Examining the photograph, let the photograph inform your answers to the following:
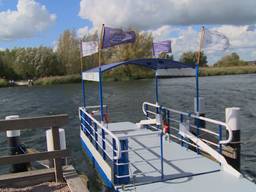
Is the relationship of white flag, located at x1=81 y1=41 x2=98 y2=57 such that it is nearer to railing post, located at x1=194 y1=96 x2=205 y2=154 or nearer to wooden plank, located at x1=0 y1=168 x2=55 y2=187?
railing post, located at x1=194 y1=96 x2=205 y2=154

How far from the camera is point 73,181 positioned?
20.5 feet

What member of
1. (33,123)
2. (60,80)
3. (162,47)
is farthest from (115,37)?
(60,80)

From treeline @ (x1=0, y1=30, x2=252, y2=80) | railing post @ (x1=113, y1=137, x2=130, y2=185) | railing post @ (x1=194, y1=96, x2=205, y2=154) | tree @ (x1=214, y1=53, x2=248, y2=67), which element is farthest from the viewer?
tree @ (x1=214, y1=53, x2=248, y2=67)

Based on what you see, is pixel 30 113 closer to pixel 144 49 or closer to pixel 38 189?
pixel 38 189

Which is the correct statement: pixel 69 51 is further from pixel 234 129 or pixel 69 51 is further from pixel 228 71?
pixel 234 129

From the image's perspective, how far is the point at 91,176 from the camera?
1084 cm

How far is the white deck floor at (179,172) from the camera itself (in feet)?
22.6

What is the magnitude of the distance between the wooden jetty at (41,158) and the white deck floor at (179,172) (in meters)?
1.49

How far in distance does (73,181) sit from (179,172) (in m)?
2.65

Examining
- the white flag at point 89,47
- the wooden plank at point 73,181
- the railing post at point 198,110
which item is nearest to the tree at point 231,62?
the railing post at point 198,110

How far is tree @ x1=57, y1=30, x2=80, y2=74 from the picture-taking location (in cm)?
6797

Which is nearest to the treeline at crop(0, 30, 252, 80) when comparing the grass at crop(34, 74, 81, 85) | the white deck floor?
the grass at crop(34, 74, 81, 85)

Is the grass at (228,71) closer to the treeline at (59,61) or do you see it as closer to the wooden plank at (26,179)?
the treeline at (59,61)

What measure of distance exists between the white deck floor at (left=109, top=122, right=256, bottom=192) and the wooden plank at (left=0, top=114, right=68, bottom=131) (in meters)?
2.12
